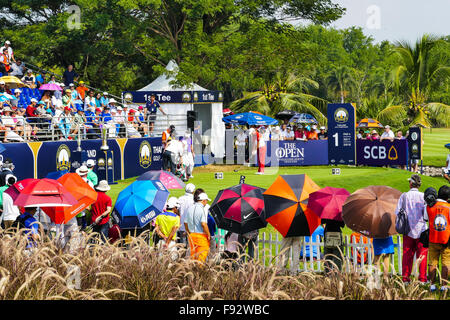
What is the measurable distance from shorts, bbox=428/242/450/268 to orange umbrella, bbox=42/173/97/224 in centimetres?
562

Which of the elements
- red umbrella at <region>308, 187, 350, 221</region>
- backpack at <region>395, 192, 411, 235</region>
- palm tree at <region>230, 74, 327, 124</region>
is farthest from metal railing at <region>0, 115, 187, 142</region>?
palm tree at <region>230, 74, 327, 124</region>

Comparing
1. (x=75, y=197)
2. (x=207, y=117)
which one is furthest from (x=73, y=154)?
(x=207, y=117)

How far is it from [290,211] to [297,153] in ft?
71.3

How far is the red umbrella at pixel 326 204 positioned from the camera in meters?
10.7

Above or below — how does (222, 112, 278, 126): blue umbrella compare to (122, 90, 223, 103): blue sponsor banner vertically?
below

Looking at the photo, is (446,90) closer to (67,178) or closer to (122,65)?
(122,65)

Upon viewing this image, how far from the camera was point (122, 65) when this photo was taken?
162ft

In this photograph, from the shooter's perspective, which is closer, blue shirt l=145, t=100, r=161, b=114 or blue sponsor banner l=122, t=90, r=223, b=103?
blue shirt l=145, t=100, r=161, b=114

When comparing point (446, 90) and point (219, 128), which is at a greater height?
point (446, 90)

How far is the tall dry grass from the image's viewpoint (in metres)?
7.05

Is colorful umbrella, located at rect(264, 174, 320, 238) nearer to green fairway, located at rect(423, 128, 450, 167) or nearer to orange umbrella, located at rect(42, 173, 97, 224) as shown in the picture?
orange umbrella, located at rect(42, 173, 97, 224)
